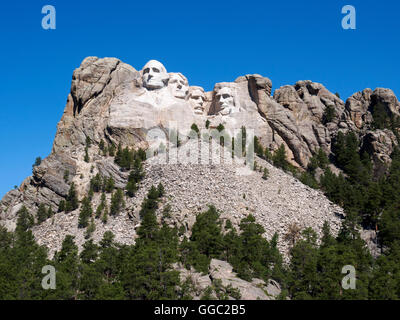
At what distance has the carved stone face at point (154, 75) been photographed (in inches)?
3267

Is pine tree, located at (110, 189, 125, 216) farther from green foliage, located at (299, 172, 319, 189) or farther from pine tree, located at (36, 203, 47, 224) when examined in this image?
green foliage, located at (299, 172, 319, 189)

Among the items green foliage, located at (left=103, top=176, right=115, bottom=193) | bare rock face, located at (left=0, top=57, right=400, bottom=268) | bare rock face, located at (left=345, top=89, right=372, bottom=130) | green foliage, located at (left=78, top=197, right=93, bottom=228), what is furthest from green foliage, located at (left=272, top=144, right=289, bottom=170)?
green foliage, located at (left=78, top=197, right=93, bottom=228)

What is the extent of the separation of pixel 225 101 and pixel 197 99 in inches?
176

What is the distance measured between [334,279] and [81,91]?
167 feet

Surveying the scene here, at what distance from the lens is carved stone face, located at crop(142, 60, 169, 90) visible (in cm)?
8299

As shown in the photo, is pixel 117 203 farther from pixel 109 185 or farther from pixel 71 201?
pixel 71 201

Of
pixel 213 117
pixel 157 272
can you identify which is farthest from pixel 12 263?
pixel 213 117

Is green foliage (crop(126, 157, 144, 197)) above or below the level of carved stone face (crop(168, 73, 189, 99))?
below

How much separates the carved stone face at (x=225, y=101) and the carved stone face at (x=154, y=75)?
30.7ft

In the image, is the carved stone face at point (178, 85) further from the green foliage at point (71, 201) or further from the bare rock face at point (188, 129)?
the green foliage at point (71, 201)

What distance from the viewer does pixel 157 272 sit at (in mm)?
43531

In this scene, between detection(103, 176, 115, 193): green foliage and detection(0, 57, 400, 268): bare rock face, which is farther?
detection(103, 176, 115, 193): green foliage

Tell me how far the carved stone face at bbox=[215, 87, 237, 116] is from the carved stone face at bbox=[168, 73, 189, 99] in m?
5.45
